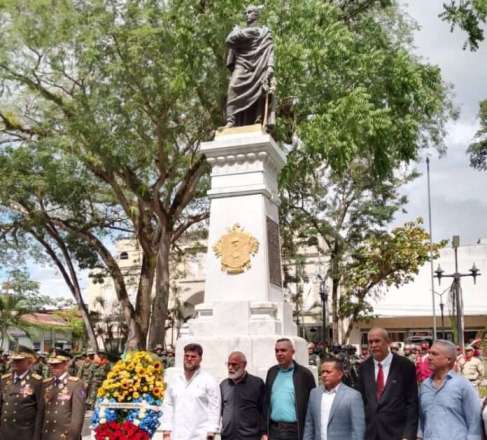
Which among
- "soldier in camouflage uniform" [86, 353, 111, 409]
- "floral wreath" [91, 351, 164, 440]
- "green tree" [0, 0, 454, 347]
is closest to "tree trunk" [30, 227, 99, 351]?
"green tree" [0, 0, 454, 347]

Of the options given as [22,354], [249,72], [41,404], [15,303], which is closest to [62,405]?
[41,404]

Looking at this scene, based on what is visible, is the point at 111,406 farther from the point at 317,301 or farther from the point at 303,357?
the point at 317,301

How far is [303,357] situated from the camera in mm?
10359

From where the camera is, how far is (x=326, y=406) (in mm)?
5555

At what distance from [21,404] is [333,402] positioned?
3321mm

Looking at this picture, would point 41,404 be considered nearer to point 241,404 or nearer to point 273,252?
point 241,404

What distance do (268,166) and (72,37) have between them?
9997 mm

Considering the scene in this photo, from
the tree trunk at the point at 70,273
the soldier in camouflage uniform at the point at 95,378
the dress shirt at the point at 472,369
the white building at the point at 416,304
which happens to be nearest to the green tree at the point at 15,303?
the white building at the point at 416,304

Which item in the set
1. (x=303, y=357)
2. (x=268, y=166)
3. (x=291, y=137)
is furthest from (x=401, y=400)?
(x=291, y=137)

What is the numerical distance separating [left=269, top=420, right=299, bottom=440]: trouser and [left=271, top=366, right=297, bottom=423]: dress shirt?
0.12ft

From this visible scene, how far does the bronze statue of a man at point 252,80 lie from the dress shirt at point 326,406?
21.2 feet

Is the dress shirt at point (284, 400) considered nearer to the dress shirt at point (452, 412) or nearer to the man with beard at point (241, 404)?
the man with beard at point (241, 404)

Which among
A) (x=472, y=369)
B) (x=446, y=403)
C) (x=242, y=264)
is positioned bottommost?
(x=472, y=369)

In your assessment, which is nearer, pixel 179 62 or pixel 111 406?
pixel 111 406
